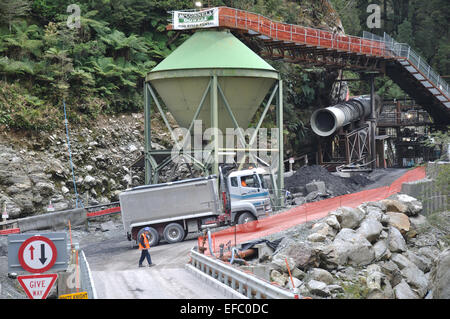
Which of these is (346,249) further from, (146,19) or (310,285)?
(146,19)

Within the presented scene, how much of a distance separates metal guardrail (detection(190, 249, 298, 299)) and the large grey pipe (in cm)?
2947

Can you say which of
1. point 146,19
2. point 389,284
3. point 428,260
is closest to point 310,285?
point 389,284

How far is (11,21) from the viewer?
36094 mm

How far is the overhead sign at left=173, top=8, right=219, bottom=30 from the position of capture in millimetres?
31844

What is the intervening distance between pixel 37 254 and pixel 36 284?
0.95 m

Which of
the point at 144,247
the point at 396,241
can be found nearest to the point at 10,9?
the point at 144,247

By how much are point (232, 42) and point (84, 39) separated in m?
12.6

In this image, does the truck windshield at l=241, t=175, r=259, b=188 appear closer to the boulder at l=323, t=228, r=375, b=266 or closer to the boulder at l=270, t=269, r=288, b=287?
the boulder at l=323, t=228, r=375, b=266

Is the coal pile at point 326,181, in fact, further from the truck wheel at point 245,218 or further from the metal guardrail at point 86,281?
the metal guardrail at point 86,281

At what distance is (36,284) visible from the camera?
33.5ft

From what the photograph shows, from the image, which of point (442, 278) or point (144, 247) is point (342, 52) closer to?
point (144, 247)

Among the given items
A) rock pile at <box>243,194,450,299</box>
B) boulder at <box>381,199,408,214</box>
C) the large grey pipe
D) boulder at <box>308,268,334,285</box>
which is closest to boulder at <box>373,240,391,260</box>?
rock pile at <box>243,194,450,299</box>

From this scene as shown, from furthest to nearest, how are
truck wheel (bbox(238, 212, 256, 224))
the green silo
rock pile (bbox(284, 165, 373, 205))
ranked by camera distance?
rock pile (bbox(284, 165, 373, 205)) → the green silo → truck wheel (bbox(238, 212, 256, 224))

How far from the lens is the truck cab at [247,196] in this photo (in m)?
26.9
